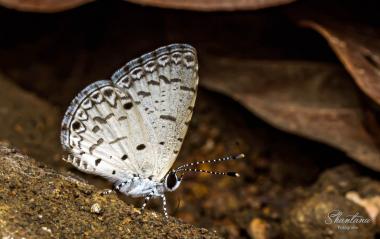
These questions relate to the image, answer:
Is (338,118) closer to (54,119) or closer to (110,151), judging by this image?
(110,151)

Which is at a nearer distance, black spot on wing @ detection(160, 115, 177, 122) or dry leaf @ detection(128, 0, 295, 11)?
black spot on wing @ detection(160, 115, 177, 122)

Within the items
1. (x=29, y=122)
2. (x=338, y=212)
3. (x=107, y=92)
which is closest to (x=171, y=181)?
(x=107, y=92)

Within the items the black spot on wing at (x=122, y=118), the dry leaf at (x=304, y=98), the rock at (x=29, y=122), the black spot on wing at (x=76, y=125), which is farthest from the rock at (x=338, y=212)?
the rock at (x=29, y=122)

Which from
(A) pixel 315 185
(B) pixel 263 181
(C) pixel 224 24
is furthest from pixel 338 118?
(C) pixel 224 24

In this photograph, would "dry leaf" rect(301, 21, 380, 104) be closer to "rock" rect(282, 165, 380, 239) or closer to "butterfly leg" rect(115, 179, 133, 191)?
"rock" rect(282, 165, 380, 239)

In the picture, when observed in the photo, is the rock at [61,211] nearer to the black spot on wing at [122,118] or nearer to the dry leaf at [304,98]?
the black spot on wing at [122,118]

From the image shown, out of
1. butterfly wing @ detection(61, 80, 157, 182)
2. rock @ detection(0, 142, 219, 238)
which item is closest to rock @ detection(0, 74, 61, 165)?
butterfly wing @ detection(61, 80, 157, 182)
